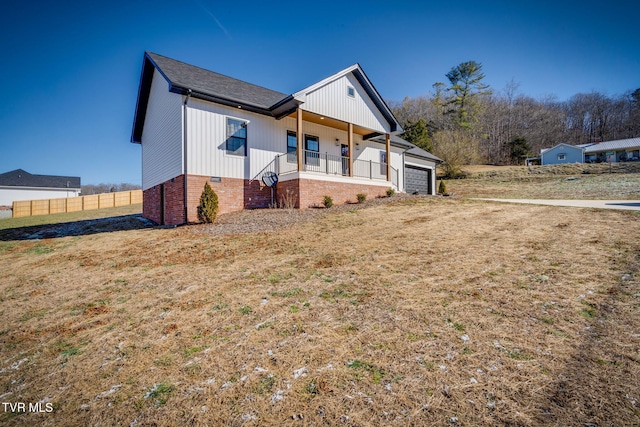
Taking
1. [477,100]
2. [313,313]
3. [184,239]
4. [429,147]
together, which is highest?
[477,100]

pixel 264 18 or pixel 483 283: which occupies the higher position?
pixel 264 18

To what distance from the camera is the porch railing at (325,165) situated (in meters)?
13.4

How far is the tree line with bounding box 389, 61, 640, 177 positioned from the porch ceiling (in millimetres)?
23764

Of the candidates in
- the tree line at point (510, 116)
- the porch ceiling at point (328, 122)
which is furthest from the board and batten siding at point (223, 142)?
the tree line at point (510, 116)

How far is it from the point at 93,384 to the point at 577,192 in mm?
24082

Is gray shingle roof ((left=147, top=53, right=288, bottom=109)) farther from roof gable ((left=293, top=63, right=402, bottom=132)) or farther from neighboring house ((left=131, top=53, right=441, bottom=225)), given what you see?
roof gable ((left=293, top=63, right=402, bottom=132))

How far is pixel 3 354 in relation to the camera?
3.14 metres

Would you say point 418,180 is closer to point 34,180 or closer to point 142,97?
point 142,97

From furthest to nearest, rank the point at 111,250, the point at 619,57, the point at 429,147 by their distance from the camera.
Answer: the point at 429,147, the point at 619,57, the point at 111,250

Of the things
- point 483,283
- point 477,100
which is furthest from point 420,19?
point 477,100

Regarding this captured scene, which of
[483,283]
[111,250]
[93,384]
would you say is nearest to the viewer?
[93,384]

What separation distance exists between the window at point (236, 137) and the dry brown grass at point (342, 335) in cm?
687

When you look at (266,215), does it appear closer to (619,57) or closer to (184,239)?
(184,239)

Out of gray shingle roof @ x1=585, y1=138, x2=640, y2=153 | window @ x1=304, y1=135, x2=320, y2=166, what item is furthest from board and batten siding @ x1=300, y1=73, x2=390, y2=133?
gray shingle roof @ x1=585, y1=138, x2=640, y2=153
